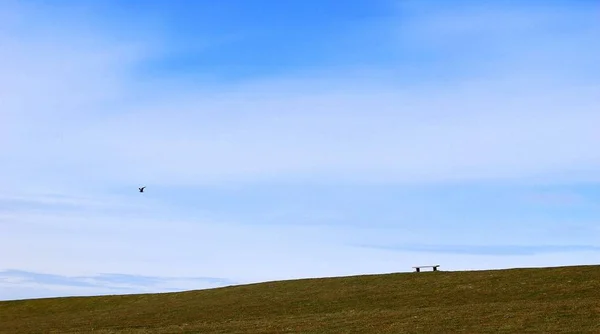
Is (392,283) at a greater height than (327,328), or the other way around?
(392,283)

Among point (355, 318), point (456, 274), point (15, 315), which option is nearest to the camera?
point (355, 318)

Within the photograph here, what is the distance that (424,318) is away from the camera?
165ft

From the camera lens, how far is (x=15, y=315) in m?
82.5

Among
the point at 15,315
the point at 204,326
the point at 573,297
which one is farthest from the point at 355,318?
the point at 15,315

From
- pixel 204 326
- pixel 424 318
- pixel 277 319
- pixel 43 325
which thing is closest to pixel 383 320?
pixel 424 318

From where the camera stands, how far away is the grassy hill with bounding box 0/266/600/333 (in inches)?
1887

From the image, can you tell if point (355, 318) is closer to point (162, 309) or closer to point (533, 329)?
point (533, 329)

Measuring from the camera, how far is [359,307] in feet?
203

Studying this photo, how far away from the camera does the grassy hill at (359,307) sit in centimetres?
4794

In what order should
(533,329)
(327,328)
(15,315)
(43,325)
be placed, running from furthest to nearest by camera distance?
(15,315) < (43,325) < (327,328) < (533,329)

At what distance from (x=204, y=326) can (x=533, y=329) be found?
2381 centimetres

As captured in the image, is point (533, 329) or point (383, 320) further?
point (383, 320)

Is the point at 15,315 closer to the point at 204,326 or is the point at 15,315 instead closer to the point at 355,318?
the point at 204,326

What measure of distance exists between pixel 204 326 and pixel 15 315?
34431 millimetres
